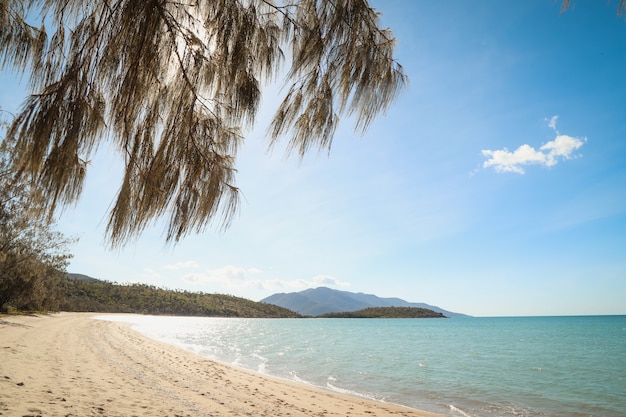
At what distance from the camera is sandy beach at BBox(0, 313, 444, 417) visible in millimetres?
5641

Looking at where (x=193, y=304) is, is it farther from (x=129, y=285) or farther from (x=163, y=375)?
(x=163, y=375)

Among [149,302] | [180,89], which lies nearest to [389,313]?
[149,302]

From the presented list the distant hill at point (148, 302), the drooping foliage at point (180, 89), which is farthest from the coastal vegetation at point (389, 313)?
the drooping foliage at point (180, 89)

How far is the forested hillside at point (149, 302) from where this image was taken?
6137 centimetres

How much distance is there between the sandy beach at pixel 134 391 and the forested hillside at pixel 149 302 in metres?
46.8

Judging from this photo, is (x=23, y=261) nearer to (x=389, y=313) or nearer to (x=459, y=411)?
(x=459, y=411)

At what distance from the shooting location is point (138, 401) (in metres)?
6.43

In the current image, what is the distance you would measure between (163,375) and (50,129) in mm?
9478

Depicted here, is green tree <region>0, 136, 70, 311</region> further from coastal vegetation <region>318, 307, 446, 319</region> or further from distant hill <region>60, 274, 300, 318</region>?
coastal vegetation <region>318, 307, 446, 319</region>

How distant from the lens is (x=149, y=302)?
87375 millimetres

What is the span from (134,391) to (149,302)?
90313 mm

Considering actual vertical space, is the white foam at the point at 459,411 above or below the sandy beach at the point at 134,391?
below

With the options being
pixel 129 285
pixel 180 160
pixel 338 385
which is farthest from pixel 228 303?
pixel 180 160

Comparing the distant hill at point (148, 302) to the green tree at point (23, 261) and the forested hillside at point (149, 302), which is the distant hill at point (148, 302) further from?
the green tree at point (23, 261)
